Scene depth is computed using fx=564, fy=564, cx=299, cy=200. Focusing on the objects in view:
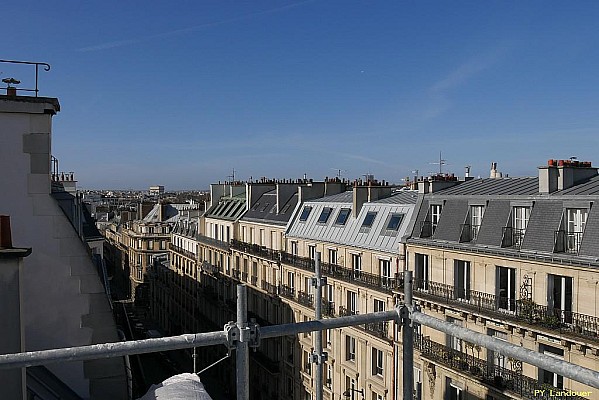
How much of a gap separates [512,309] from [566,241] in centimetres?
357

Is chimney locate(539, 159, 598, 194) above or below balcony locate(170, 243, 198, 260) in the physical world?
above

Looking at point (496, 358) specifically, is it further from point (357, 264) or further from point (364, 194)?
point (364, 194)

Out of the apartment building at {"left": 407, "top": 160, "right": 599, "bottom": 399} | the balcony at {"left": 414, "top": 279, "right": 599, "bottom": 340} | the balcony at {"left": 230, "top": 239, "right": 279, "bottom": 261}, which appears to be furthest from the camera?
the balcony at {"left": 230, "top": 239, "right": 279, "bottom": 261}

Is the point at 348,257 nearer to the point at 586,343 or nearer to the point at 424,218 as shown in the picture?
the point at 424,218

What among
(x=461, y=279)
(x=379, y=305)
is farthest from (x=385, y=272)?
(x=461, y=279)

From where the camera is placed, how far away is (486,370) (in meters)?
23.5

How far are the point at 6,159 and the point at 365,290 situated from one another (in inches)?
1040

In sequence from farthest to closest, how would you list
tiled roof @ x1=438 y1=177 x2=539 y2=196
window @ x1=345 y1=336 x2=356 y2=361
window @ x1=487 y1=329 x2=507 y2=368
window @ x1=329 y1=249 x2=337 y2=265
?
window @ x1=329 y1=249 x2=337 y2=265 → window @ x1=345 y1=336 x2=356 y2=361 → tiled roof @ x1=438 y1=177 x2=539 y2=196 → window @ x1=487 y1=329 x2=507 y2=368

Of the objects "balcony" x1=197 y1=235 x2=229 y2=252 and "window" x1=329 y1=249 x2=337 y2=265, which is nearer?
"window" x1=329 y1=249 x2=337 y2=265

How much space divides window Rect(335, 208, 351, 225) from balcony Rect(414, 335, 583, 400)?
10650 millimetres

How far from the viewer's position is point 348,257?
3406cm

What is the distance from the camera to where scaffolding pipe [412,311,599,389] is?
355 centimetres

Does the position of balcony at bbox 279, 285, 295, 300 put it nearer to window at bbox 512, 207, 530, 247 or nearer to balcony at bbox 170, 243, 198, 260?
window at bbox 512, 207, 530, 247

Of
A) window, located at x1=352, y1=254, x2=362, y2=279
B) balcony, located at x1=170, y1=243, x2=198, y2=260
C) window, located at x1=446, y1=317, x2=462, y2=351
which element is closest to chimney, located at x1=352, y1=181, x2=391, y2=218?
window, located at x1=352, y1=254, x2=362, y2=279
